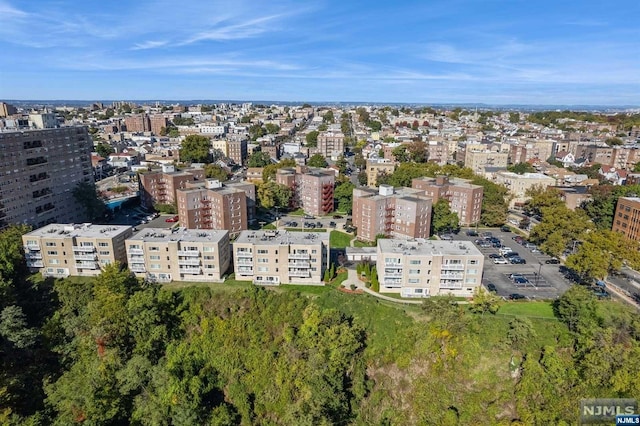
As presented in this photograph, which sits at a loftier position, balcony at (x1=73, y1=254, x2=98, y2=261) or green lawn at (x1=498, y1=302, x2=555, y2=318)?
balcony at (x1=73, y1=254, x2=98, y2=261)

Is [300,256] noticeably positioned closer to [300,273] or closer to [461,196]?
[300,273]

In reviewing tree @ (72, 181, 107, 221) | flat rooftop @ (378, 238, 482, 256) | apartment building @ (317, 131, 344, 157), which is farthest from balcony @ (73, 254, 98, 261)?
apartment building @ (317, 131, 344, 157)

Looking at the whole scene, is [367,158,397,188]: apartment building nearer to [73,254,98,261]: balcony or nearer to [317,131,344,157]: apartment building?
[317,131,344,157]: apartment building

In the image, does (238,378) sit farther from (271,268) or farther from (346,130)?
(346,130)

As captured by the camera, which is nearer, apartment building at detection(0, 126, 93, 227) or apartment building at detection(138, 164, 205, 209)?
apartment building at detection(0, 126, 93, 227)

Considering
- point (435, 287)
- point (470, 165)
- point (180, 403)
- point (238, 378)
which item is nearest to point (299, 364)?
point (238, 378)

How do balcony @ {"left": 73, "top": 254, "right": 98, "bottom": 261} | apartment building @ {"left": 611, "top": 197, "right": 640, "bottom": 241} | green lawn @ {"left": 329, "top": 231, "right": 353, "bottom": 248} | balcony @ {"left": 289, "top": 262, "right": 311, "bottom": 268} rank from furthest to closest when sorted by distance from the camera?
green lawn @ {"left": 329, "top": 231, "right": 353, "bottom": 248}, apartment building @ {"left": 611, "top": 197, "right": 640, "bottom": 241}, balcony @ {"left": 73, "top": 254, "right": 98, "bottom": 261}, balcony @ {"left": 289, "top": 262, "right": 311, "bottom": 268}
